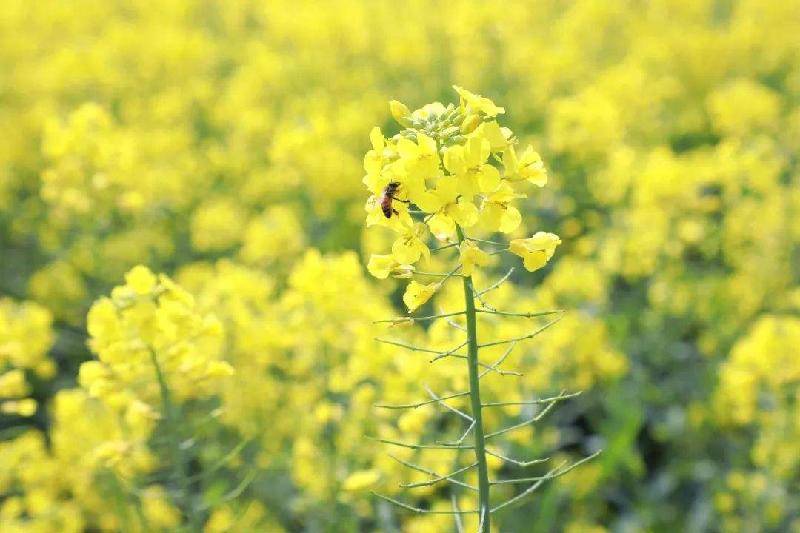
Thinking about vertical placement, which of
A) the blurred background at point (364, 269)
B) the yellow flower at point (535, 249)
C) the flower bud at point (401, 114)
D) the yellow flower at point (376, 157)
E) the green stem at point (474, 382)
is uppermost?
the blurred background at point (364, 269)

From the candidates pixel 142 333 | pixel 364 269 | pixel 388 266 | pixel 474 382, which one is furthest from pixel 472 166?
pixel 364 269

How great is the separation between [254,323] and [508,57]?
4827 mm

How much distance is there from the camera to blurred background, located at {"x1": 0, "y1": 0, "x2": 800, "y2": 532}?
373 cm

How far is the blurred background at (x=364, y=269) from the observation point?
12.2 ft

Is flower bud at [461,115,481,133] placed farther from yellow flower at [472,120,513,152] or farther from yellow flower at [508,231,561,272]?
yellow flower at [508,231,561,272]

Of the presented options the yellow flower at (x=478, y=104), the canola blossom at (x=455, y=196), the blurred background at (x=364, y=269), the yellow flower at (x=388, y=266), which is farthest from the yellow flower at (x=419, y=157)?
the blurred background at (x=364, y=269)

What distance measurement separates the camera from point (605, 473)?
4.15m

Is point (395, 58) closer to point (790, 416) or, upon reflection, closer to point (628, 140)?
point (628, 140)

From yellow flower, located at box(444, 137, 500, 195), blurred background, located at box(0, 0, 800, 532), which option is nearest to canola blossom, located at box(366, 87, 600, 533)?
yellow flower, located at box(444, 137, 500, 195)

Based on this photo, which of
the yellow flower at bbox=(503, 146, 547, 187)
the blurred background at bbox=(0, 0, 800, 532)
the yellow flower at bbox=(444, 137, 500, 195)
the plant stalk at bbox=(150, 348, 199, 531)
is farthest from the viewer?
the blurred background at bbox=(0, 0, 800, 532)

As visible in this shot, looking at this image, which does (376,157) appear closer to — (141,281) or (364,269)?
(141,281)

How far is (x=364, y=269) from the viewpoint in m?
5.85

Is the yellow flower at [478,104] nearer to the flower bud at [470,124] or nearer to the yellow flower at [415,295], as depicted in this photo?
the flower bud at [470,124]

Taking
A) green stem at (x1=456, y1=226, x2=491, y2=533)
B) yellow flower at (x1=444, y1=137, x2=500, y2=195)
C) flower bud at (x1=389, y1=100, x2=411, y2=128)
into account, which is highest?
flower bud at (x1=389, y1=100, x2=411, y2=128)
